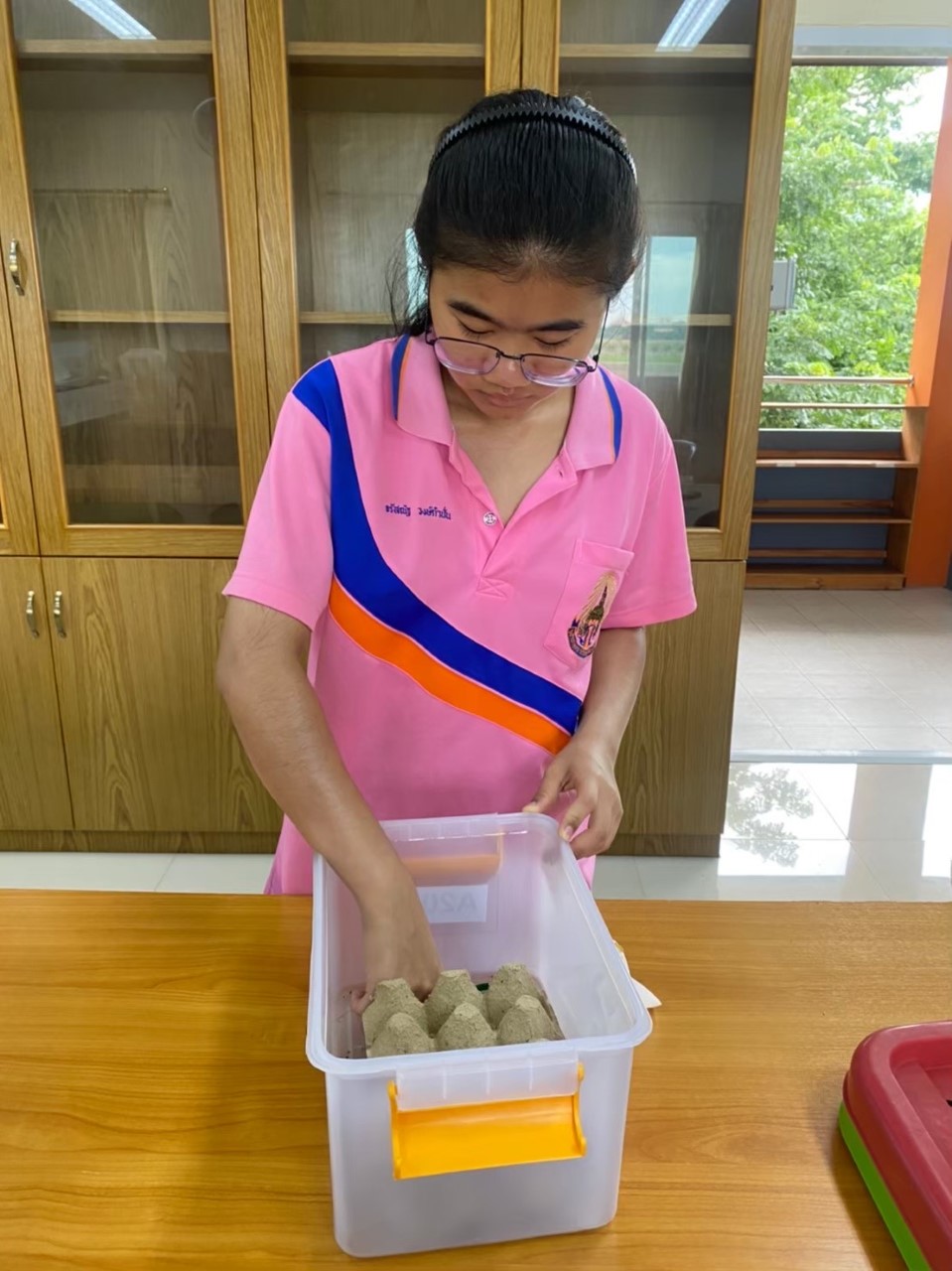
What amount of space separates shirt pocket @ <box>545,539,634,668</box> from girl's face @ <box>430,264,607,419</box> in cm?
19

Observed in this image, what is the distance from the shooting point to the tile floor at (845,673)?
10.8 ft

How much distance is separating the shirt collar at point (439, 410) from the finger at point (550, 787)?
1.01ft

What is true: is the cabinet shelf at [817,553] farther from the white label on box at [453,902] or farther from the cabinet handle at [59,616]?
the white label on box at [453,902]

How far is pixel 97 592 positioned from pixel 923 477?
4.51 metres

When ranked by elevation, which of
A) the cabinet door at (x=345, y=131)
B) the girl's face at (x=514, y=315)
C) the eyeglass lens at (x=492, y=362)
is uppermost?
the cabinet door at (x=345, y=131)

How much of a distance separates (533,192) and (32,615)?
1.94m

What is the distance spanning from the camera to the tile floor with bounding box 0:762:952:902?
7.70 feet

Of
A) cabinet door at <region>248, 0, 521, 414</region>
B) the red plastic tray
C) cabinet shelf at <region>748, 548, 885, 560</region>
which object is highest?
cabinet door at <region>248, 0, 521, 414</region>

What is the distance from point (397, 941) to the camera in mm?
737

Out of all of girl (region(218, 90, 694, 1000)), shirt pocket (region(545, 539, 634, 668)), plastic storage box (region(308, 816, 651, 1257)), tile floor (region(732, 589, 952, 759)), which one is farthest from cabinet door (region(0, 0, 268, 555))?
tile floor (region(732, 589, 952, 759))

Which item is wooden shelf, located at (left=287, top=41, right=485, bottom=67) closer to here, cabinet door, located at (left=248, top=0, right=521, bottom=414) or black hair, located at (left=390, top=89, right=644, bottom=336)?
cabinet door, located at (left=248, top=0, right=521, bottom=414)

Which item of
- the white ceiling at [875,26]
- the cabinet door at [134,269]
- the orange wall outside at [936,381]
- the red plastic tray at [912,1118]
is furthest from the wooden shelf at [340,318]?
the orange wall outside at [936,381]

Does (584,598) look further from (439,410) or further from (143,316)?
(143,316)

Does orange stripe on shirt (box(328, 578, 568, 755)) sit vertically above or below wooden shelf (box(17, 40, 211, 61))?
below
